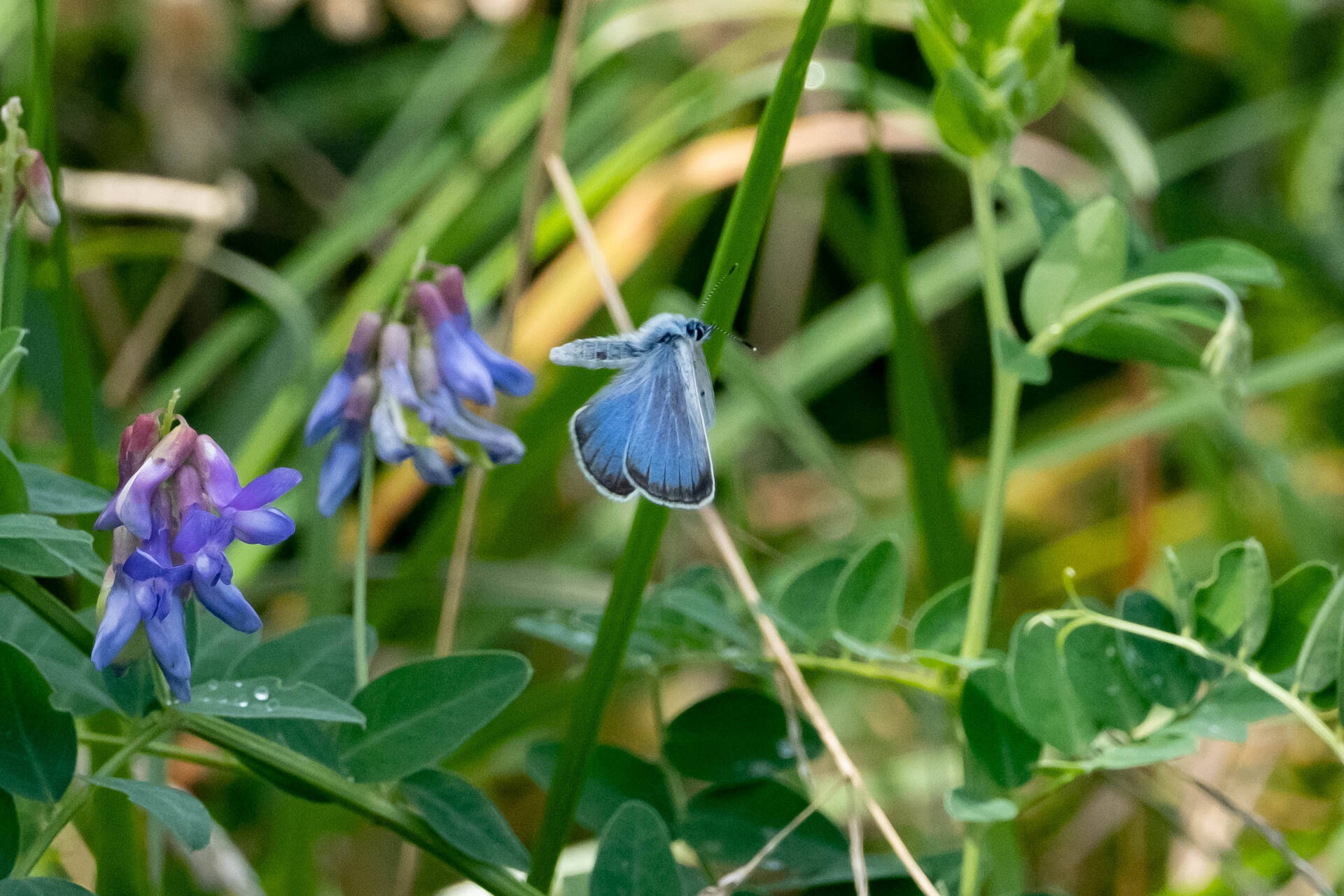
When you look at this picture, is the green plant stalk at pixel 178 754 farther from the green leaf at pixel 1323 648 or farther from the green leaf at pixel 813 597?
the green leaf at pixel 1323 648

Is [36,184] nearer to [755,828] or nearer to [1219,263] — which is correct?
[755,828]

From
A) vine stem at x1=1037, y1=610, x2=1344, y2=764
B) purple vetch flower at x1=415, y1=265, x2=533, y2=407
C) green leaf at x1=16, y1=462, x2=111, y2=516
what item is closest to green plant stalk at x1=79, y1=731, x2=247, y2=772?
green leaf at x1=16, y1=462, x2=111, y2=516

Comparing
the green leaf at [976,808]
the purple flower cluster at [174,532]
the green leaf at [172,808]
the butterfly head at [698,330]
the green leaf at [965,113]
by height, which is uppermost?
the green leaf at [965,113]

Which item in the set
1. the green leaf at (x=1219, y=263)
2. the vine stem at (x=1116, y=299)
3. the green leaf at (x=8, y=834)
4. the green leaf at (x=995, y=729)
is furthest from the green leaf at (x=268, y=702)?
the green leaf at (x=1219, y=263)

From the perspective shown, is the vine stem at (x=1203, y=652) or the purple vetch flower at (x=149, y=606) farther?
the vine stem at (x=1203, y=652)

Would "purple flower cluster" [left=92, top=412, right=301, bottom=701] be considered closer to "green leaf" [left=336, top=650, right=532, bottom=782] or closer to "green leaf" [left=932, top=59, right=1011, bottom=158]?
"green leaf" [left=336, top=650, right=532, bottom=782]

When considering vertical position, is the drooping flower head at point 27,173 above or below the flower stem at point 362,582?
above
